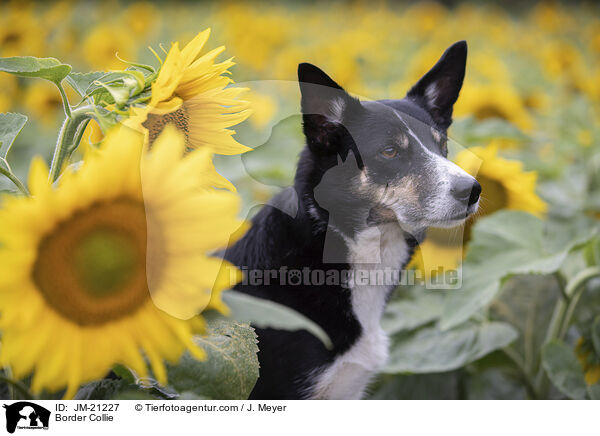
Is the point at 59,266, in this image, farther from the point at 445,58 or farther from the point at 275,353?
the point at 445,58

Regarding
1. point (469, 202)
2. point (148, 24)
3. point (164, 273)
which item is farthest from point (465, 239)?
point (148, 24)

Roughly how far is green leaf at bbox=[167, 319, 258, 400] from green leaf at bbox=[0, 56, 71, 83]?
10.9 inches

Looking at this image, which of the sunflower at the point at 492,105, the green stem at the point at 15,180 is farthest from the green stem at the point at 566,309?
the green stem at the point at 15,180

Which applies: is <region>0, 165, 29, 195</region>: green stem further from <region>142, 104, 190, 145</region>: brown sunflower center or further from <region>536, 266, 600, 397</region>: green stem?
<region>536, 266, 600, 397</region>: green stem

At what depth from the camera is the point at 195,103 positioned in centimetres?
50

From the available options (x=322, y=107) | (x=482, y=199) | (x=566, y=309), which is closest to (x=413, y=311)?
(x=566, y=309)

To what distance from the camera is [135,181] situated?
397mm

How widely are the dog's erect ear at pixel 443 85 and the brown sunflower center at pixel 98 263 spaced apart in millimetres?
365

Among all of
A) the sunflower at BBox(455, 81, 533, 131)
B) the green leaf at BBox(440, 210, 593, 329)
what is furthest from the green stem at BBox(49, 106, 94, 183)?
the sunflower at BBox(455, 81, 533, 131)

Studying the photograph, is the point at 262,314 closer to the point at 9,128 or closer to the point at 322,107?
the point at 322,107

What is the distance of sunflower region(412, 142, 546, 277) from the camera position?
686 mm
